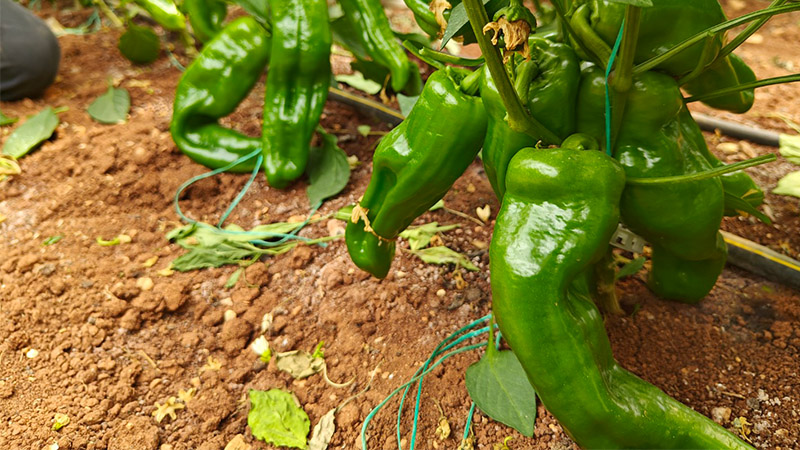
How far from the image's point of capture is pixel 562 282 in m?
0.83

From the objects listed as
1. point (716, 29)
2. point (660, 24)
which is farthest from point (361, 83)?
point (716, 29)

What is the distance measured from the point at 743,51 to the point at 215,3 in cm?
226

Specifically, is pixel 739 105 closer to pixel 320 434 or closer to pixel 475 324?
pixel 475 324

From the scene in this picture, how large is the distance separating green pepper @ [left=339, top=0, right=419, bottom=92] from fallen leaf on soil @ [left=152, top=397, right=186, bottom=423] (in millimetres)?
1052

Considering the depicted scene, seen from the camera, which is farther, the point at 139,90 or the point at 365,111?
the point at 139,90

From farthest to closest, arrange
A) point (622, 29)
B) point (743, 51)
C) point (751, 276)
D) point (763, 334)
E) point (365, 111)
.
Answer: point (743, 51) → point (365, 111) → point (751, 276) → point (763, 334) → point (622, 29)

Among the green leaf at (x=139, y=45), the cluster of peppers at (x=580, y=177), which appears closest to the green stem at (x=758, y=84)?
the cluster of peppers at (x=580, y=177)

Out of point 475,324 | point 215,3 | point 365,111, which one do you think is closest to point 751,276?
point 475,324

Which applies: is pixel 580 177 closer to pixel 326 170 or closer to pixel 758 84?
pixel 758 84

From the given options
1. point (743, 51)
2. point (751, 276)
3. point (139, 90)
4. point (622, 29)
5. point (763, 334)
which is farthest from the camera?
point (743, 51)

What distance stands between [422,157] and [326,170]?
89 centimetres

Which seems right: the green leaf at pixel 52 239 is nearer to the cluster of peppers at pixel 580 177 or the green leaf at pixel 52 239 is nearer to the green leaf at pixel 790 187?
the cluster of peppers at pixel 580 177

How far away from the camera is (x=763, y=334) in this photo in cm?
130

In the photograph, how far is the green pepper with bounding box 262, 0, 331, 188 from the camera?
1.76 metres
